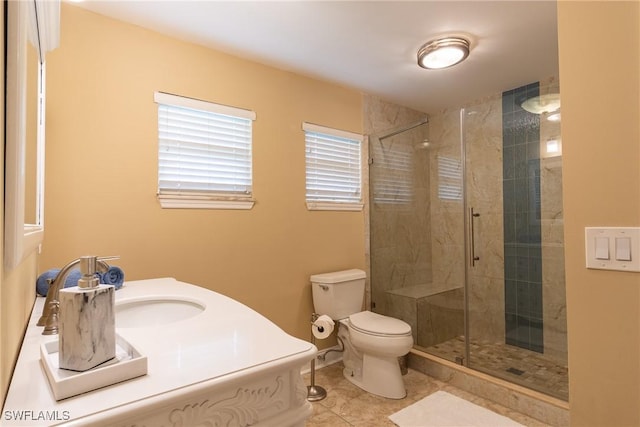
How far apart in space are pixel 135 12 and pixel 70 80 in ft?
1.73

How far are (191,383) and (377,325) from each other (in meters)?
1.90

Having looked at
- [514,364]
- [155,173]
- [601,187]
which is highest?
[155,173]

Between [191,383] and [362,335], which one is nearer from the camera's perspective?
[191,383]

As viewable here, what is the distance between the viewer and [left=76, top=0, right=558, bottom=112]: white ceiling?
1831mm

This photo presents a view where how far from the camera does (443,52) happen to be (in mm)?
2227

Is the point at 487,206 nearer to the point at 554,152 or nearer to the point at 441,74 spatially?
the point at 554,152

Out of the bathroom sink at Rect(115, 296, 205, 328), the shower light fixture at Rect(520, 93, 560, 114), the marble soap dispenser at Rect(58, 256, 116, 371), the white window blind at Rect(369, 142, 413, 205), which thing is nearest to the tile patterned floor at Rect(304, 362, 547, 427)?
the bathroom sink at Rect(115, 296, 205, 328)

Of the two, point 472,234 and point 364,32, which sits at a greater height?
point 364,32

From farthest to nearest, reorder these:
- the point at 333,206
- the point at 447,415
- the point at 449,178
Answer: the point at 449,178 < the point at 333,206 < the point at 447,415

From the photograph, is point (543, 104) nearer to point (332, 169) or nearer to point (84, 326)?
point (332, 169)

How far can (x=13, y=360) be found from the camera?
0.71 metres

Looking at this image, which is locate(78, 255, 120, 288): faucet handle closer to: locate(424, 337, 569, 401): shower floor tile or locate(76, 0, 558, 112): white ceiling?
locate(76, 0, 558, 112): white ceiling

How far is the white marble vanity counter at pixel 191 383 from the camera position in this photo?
1.81ft

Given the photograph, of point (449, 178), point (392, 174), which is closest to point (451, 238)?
point (449, 178)
